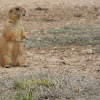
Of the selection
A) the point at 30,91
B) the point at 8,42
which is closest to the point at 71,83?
the point at 30,91

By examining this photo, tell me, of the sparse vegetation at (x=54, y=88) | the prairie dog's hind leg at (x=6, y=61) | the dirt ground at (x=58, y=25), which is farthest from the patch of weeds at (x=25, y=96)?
the prairie dog's hind leg at (x=6, y=61)

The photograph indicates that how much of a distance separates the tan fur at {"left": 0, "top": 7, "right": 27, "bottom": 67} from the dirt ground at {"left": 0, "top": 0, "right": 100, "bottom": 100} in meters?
0.25

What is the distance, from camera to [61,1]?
14.1 metres

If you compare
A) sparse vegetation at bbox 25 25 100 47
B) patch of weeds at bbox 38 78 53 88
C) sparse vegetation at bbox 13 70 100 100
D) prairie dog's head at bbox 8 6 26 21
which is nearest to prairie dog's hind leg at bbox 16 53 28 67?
prairie dog's head at bbox 8 6 26 21

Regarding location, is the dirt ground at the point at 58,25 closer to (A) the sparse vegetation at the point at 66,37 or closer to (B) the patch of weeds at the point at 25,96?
(A) the sparse vegetation at the point at 66,37

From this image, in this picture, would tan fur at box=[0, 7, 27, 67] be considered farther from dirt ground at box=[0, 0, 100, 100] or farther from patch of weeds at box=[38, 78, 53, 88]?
patch of weeds at box=[38, 78, 53, 88]

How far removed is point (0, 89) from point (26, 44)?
164 inches

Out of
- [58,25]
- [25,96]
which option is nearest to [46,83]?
[25,96]

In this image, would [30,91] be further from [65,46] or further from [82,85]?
[65,46]

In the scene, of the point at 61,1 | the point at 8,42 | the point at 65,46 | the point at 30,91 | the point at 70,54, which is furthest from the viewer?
the point at 61,1

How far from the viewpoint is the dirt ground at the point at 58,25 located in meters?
4.71

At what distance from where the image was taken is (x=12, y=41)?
5.02 metres

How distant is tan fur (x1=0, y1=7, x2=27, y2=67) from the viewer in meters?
4.97

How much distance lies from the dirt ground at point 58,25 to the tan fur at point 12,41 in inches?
9.9
